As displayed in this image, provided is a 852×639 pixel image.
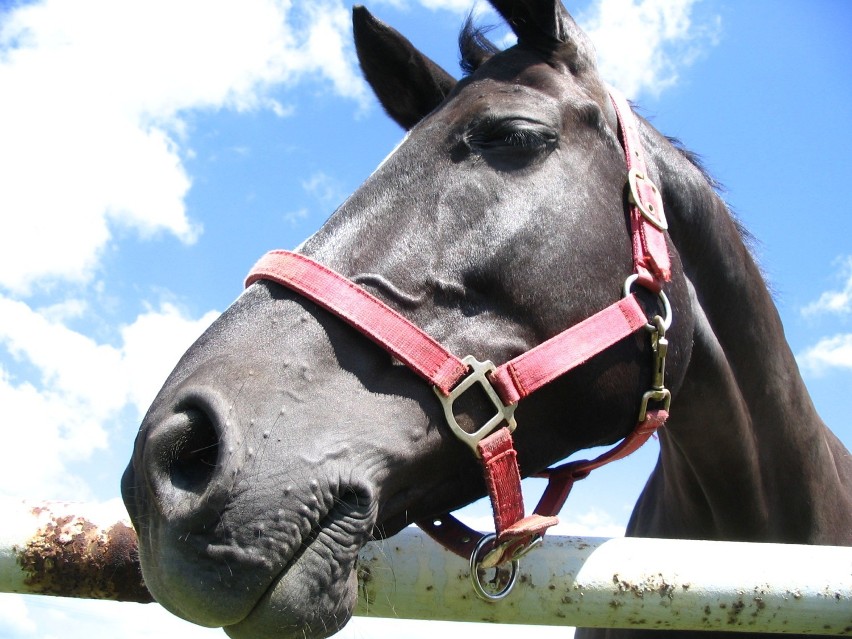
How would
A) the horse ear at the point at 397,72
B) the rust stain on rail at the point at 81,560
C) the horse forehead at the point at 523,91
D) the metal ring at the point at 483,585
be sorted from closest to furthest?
1. the rust stain on rail at the point at 81,560
2. the metal ring at the point at 483,585
3. the horse forehead at the point at 523,91
4. the horse ear at the point at 397,72

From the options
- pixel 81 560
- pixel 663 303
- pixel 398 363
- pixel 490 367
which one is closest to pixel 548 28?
pixel 663 303

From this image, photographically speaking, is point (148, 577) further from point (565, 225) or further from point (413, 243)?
point (565, 225)

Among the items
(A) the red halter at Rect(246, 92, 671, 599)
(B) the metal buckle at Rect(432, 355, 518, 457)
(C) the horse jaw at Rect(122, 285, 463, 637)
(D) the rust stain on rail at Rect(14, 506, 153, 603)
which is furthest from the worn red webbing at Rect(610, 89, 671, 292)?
(D) the rust stain on rail at Rect(14, 506, 153, 603)

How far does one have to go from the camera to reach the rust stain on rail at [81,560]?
72.9 inches

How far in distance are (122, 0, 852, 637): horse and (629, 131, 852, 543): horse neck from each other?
0.01 metres

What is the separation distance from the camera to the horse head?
67.9 inches

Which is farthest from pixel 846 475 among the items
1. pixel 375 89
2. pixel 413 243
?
pixel 375 89

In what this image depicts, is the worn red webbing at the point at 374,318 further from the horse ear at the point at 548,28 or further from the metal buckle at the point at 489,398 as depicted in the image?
the horse ear at the point at 548,28

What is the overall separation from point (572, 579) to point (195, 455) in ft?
3.55

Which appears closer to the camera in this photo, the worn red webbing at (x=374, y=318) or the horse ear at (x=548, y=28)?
the worn red webbing at (x=374, y=318)

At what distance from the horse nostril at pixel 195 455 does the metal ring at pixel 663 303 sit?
147 cm

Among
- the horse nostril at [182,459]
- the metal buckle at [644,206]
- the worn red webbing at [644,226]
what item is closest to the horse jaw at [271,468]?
the horse nostril at [182,459]

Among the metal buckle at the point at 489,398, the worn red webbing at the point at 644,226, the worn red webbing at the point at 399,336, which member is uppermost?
the worn red webbing at the point at 644,226

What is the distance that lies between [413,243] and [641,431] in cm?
107
